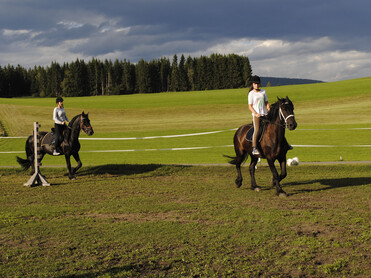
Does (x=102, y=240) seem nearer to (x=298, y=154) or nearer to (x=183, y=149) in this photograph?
(x=298, y=154)

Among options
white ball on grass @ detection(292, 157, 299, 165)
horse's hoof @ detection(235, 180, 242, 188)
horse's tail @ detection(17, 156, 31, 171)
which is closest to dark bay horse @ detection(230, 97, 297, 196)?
horse's hoof @ detection(235, 180, 242, 188)

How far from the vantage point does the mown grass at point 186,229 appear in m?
5.80

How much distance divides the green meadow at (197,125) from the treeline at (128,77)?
59.4 meters

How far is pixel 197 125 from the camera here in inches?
1938

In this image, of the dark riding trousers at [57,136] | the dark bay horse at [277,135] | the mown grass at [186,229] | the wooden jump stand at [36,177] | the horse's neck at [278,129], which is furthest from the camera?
the dark riding trousers at [57,136]

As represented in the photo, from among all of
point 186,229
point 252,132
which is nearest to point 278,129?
point 252,132

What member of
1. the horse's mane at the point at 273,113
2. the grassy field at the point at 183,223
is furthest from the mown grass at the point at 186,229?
the horse's mane at the point at 273,113

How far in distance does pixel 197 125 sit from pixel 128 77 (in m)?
106

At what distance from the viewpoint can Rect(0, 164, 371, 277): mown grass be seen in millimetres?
5797

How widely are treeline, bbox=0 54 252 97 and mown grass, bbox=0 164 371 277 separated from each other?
128 metres

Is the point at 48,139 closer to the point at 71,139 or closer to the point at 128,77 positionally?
the point at 71,139

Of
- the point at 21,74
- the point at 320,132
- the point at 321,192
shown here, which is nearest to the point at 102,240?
the point at 321,192

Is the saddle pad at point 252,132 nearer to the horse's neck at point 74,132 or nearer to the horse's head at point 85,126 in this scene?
the horse's head at point 85,126

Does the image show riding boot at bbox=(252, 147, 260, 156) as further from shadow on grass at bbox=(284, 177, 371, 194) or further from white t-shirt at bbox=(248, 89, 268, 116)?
shadow on grass at bbox=(284, 177, 371, 194)
